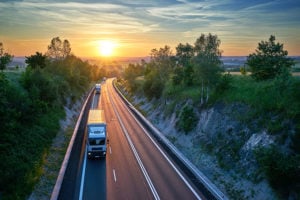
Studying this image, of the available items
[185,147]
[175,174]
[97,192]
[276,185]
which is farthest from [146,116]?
[276,185]

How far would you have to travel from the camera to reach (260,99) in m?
28.1

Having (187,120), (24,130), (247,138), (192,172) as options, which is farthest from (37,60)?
(247,138)

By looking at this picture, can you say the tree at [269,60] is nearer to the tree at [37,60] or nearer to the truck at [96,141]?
the truck at [96,141]

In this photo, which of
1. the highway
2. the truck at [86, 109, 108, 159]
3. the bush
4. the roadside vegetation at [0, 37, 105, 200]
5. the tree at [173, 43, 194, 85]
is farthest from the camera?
the tree at [173, 43, 194, 85]

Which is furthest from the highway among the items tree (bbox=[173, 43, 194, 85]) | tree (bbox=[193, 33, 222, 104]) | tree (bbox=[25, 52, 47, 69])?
tree (bbox=[25, 52, 47, 69])

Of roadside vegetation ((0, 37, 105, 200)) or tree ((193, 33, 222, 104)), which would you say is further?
tree ((193, 33, 222, 104))

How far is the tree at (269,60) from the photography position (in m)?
33.2

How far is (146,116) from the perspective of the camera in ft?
180

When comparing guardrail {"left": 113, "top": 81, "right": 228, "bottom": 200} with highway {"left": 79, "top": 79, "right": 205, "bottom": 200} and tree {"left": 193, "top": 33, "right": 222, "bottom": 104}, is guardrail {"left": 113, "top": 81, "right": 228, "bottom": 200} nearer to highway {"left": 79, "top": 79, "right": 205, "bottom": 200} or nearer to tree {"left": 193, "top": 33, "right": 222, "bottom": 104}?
highway {"left": 79, "top": 79, "right": 205, "bottom": 200}

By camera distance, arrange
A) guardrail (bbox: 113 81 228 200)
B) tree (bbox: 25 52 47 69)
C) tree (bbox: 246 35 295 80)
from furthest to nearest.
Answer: tree (bbox: 25 52 47 69)
tree (bbox: 246 35 295 80)
guardrail (bbox: 113 81 228 200)

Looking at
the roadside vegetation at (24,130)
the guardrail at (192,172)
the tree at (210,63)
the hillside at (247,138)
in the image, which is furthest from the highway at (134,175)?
the tree at (210,63)

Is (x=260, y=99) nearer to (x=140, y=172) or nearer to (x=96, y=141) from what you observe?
(x=140, y=172)

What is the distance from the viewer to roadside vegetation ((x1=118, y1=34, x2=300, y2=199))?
18469mm

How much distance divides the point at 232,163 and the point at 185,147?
30.5ft
